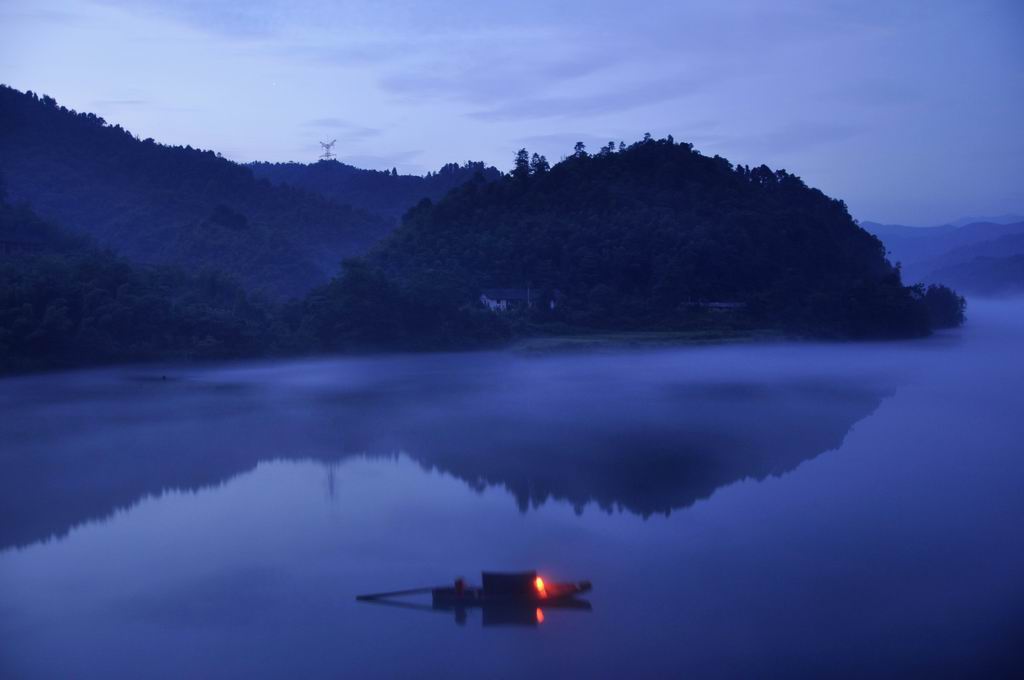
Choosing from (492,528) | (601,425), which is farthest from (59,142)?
(492,528)

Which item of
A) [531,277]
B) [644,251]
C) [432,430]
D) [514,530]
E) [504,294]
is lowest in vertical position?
[514,530]

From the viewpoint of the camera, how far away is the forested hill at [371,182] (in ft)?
198

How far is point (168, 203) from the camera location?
1464 inches

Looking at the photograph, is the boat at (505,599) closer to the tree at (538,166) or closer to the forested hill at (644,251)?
the forested hill at (644,251)

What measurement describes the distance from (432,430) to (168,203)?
94.6ft

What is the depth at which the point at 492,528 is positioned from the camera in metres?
8.02

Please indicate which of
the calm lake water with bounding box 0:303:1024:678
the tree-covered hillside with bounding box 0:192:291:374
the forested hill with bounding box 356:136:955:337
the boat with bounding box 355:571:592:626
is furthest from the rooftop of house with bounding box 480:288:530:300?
the boat with bounding box 355:571:592:626

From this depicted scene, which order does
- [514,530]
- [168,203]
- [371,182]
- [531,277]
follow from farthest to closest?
[371,182] < [168,203] < [531,277] < [514,530]

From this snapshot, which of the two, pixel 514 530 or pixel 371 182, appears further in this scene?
pixel 371 182

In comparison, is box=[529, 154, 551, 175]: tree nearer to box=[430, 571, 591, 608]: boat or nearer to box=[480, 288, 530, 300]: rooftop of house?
box=[480, 288, 530, 300]: rooftop of house

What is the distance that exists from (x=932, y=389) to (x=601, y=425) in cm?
821

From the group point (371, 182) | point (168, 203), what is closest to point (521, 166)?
point (168, 203)

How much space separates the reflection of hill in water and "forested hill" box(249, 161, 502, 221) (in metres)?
41.5

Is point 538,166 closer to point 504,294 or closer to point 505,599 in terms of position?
point 504,294
